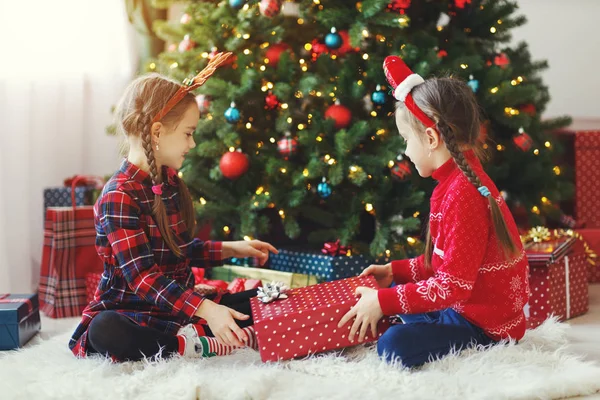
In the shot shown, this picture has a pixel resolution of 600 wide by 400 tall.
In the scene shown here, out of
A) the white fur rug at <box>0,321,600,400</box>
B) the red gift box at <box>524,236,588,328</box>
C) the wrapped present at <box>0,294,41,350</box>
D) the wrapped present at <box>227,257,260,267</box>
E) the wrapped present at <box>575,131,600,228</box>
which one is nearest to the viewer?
the white fur rug at <box>0,321,600,400</box>

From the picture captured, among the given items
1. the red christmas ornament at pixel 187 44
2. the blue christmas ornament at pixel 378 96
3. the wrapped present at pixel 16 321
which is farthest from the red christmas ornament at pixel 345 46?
the wrapped present at pixel 16 321

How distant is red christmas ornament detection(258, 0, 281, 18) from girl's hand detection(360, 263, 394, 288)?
1.00 metres

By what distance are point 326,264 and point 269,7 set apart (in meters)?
0.87

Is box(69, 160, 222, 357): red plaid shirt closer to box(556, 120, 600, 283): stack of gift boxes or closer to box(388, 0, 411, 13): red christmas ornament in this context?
box(388, 0, 411, 13): red christmas ornament

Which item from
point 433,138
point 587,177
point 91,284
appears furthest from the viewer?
point 587,177

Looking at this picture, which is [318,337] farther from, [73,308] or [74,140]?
[74,140]

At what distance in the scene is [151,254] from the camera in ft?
5.59

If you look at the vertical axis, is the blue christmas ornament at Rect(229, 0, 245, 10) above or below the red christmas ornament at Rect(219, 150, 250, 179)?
above

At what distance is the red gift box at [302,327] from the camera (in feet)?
5.25

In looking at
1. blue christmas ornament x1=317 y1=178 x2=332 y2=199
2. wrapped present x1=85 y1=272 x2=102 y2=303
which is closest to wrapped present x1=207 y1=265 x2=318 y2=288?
blue christmas ornament x1=317 y1=178 x2=332 y2=199

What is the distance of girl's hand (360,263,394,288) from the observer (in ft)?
6.05

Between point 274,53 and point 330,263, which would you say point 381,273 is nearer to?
point 330,263

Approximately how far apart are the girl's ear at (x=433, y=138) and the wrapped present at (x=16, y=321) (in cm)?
121

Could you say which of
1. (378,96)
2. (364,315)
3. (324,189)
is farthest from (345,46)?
(364,315)
